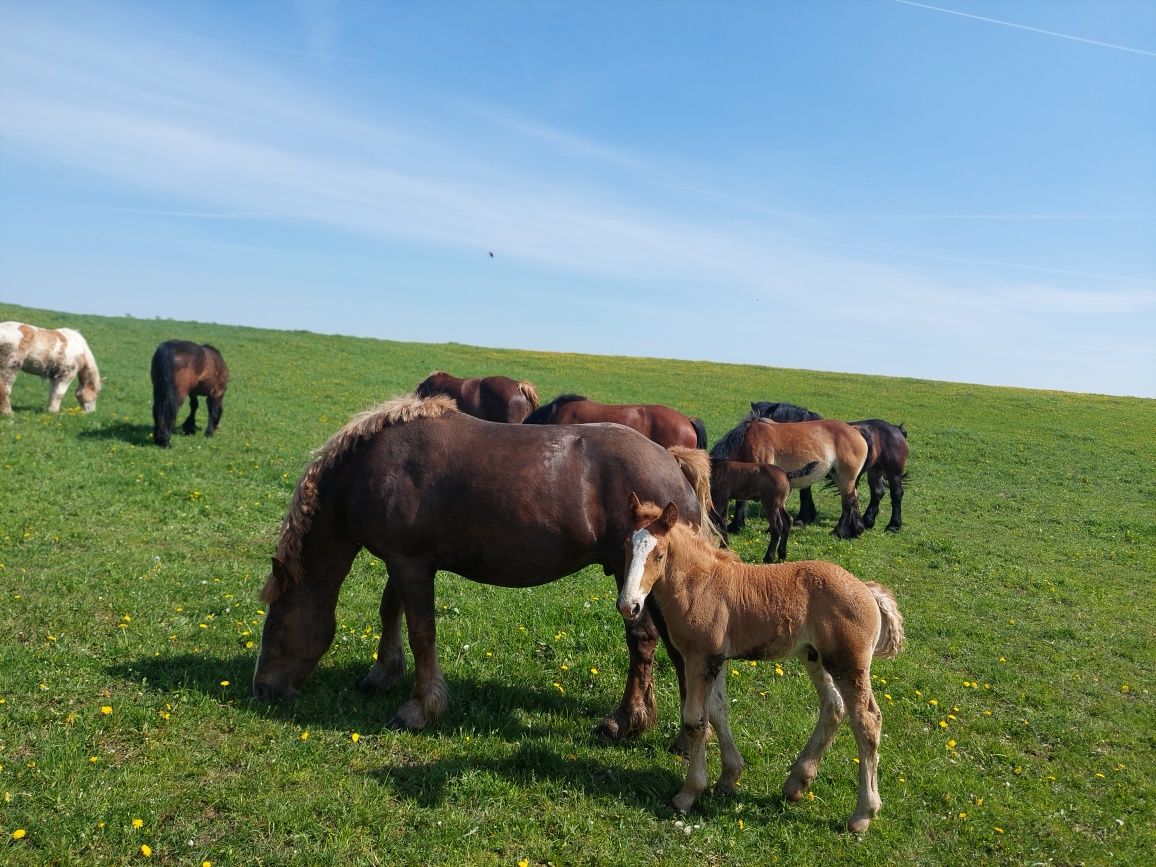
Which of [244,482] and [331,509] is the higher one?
[331,509]

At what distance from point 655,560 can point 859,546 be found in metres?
9.90

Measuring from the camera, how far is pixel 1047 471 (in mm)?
23750

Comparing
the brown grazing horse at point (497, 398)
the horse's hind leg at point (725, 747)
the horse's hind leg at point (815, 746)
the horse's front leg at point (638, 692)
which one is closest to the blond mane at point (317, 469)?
the horse's front leg at point (638, 692)

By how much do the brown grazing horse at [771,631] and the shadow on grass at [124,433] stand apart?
14.7m

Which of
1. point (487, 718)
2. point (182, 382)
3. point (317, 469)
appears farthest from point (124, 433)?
point (487, 718)

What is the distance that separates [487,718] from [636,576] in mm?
2269

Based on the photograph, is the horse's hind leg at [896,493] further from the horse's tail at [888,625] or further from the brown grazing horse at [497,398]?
the horse's tail at [888,625]

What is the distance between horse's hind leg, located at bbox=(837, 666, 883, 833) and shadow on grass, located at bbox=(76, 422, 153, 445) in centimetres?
1565

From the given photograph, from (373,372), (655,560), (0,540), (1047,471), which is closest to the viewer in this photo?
(655,560)

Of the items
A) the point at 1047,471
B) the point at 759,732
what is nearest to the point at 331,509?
the point at 759,732

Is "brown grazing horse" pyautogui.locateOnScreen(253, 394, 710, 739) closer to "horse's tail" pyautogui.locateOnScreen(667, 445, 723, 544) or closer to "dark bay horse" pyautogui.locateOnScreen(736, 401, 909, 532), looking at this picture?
"horse's tail" pyautogui.locateOnScreen(667, 445, 723, 544)

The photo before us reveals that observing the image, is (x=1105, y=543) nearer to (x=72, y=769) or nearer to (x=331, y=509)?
(x=331, y=509)

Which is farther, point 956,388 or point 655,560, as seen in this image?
point 956,388

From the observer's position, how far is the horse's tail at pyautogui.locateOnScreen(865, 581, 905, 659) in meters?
5.04
